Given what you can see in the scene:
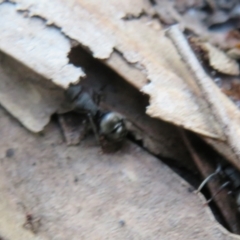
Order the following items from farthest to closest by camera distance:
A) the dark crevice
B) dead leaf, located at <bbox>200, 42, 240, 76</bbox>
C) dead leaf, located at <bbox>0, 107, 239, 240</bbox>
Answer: dead leaf, located at <bbox>200, 42, 240, 76</bbox> → the dark crevice → dead leaf, located at <bbox>0, 107, 239, 240</bbox>

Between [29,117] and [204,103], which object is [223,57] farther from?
[29,117]

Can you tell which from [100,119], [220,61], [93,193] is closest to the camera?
[93,193]

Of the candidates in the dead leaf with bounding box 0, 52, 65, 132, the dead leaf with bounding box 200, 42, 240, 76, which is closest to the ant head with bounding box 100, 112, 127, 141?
the dead leaf with bounding box 0, 52, 65, 132

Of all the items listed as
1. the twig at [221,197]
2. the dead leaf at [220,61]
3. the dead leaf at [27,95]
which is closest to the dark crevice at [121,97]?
the twig at [221,197]

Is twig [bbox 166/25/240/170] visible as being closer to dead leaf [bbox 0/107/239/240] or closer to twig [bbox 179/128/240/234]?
twig [bbox 179/128/240/234]

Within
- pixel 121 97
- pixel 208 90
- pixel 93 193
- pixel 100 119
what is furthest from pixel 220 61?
pixel 93 193

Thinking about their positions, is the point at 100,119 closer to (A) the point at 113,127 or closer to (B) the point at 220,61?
(A) the point at 113,127
